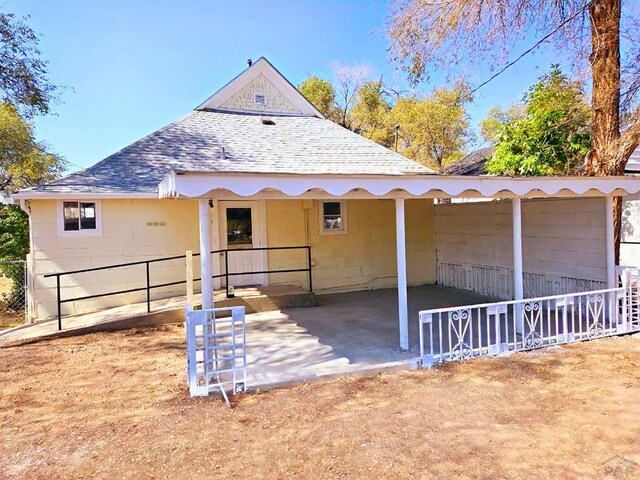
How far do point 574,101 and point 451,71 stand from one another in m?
2.49

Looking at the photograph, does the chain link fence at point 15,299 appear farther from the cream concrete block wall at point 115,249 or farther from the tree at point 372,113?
the tree at point 372,113

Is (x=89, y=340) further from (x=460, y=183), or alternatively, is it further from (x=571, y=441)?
(x=571, y=441)

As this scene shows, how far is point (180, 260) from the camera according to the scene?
8.71 m

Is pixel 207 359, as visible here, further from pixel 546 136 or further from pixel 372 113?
pixel 372 113

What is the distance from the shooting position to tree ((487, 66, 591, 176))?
892cm

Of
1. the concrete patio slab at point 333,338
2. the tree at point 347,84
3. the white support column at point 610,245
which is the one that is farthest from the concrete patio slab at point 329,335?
the tree at point 347,84

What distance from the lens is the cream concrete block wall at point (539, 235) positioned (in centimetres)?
652

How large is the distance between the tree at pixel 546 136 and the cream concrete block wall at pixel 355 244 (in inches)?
116

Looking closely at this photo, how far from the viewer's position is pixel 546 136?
10492mm

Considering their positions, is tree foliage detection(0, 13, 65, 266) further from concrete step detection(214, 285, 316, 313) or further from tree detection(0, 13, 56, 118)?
concrete step detection(214, 285, 316, 313)

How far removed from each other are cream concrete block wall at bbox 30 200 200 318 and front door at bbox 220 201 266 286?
25.5 inches

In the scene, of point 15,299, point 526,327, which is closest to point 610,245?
point 526,327

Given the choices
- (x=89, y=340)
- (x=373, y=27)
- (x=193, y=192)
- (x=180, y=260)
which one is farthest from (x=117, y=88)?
(x=193, y=192)

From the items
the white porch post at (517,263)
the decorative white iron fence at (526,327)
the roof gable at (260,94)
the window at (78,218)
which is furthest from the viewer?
the roof gable at (260,94)
